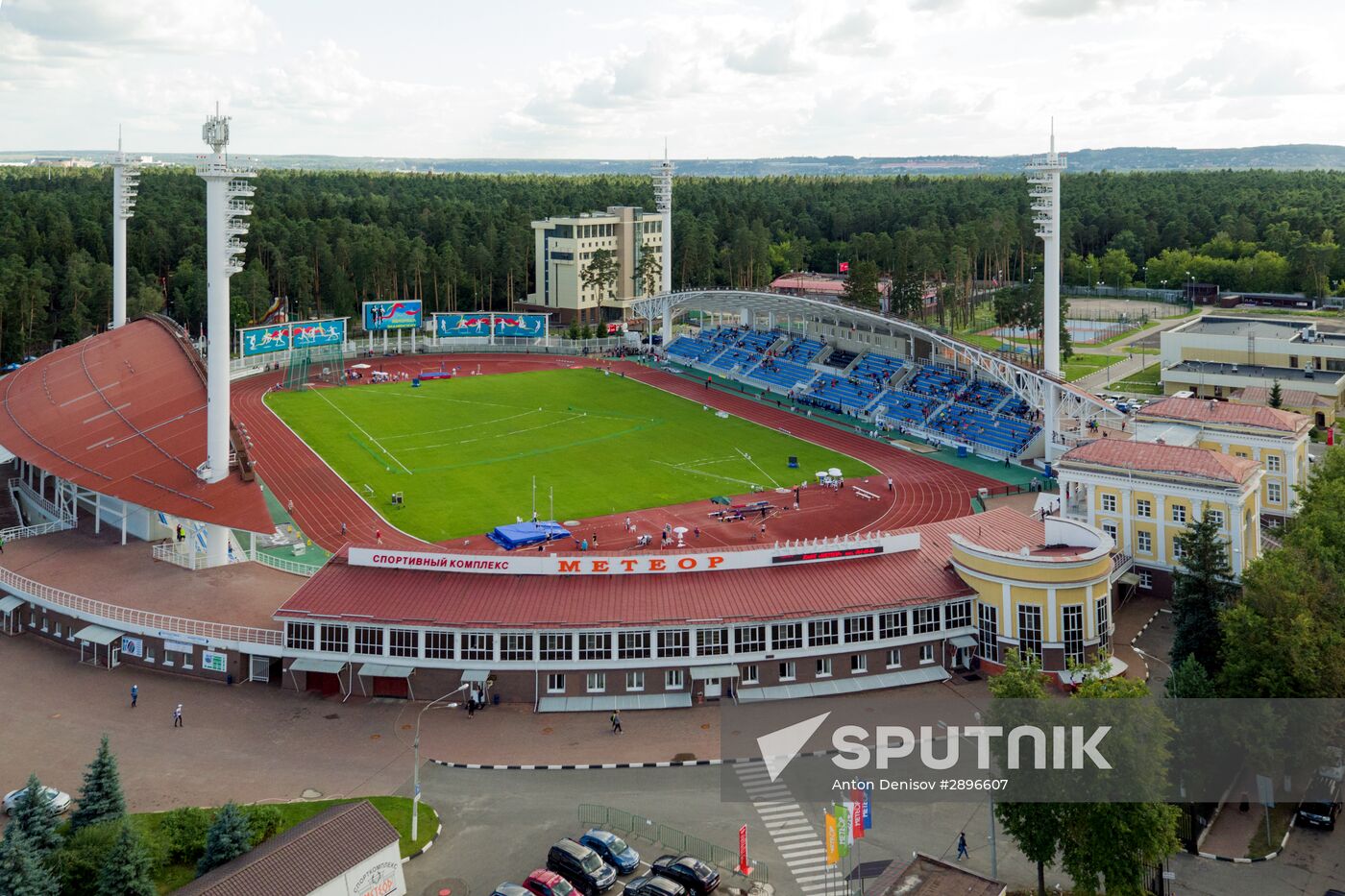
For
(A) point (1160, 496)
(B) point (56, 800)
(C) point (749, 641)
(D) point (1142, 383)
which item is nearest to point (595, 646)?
(C) point (749, 641)

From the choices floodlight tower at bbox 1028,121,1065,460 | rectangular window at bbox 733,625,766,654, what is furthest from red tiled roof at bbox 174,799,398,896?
floodlight tower at bbox 1028,121,1065,460

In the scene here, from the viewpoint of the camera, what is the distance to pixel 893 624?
4875 cm

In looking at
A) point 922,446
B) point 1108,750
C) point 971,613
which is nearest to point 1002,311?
point 922,446

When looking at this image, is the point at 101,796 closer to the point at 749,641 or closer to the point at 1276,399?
the point at 749,641

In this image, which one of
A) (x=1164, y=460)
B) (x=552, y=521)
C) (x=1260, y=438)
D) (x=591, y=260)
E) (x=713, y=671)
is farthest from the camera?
(x=591, y=260)

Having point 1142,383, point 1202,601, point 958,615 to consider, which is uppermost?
point 1142,383

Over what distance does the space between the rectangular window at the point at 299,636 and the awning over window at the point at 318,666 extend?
0.55 metres

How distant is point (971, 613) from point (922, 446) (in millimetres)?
43746

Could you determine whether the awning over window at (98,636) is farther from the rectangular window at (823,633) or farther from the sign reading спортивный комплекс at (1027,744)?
the rectangular window at (823,633)

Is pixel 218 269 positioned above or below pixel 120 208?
below

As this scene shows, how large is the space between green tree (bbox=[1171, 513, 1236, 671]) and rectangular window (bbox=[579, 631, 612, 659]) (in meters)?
21.6

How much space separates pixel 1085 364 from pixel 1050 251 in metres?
40.3

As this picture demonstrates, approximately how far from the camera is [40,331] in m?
130

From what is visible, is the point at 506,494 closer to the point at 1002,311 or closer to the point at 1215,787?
the point at 1215,787
